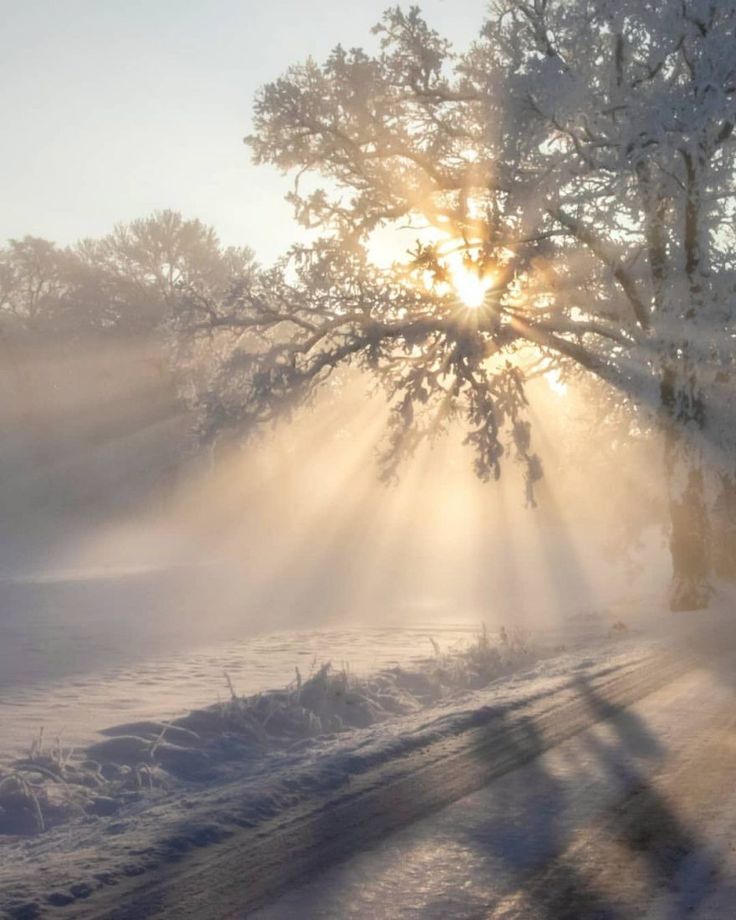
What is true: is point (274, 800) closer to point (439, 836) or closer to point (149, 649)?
point (439, 836)

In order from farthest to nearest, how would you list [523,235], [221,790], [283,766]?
[523,235] → [283,766] → [221,790]

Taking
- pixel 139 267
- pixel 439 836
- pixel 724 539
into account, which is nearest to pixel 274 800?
pixel 439 836

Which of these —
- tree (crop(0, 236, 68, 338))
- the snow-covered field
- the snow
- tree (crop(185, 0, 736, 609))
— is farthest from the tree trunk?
tree (crop(0, 236, 68, 338))

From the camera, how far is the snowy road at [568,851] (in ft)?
16.1

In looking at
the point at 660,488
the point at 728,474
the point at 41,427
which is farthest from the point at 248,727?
the point at 41,427

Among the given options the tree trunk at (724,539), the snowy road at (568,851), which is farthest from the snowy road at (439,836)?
the tree trunk at (724,539)

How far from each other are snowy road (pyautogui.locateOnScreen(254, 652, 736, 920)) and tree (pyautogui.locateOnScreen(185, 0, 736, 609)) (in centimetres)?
913

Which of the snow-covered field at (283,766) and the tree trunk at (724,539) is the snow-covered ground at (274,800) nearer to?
the snow-covered field at (283,766)

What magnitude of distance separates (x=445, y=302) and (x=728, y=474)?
237 inches

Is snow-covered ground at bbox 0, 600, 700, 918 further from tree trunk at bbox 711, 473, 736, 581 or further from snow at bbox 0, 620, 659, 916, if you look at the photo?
tree trunk at bbox 711, 473, 736, 581

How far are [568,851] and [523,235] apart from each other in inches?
452

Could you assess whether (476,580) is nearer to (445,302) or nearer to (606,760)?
(445,302)

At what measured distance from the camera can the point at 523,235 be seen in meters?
15.8

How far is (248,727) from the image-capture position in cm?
941
